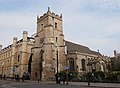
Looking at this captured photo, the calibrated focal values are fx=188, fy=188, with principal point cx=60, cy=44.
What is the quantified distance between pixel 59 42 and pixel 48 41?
5.26m

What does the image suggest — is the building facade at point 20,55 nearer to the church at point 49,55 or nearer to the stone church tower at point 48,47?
the church at point 49,55

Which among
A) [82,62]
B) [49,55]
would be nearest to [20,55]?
[49,55]

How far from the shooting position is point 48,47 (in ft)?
169

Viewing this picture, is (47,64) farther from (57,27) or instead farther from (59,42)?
(57,27)

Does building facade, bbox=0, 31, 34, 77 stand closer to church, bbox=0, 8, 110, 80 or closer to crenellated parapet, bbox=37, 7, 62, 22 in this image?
church, bbox=0, 8, 110, 80

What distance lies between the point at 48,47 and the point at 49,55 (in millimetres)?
2238

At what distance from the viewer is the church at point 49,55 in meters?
51.3

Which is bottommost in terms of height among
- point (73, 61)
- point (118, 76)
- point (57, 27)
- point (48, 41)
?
point (118, 76)

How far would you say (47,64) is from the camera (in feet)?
167

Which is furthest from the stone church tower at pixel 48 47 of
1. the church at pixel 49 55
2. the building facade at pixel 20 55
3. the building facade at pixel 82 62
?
the building facade at pixel 20 55

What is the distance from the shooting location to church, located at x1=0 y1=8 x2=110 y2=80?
5128 centimetres

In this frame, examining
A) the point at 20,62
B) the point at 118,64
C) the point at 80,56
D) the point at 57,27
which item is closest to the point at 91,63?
the point at 80,56

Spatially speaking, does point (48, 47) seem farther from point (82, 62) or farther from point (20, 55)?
point (20, 55)

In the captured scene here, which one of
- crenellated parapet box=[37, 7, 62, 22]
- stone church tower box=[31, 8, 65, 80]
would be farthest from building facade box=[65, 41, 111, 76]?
crenellated parapet box=[37, 7, 62, 22]
